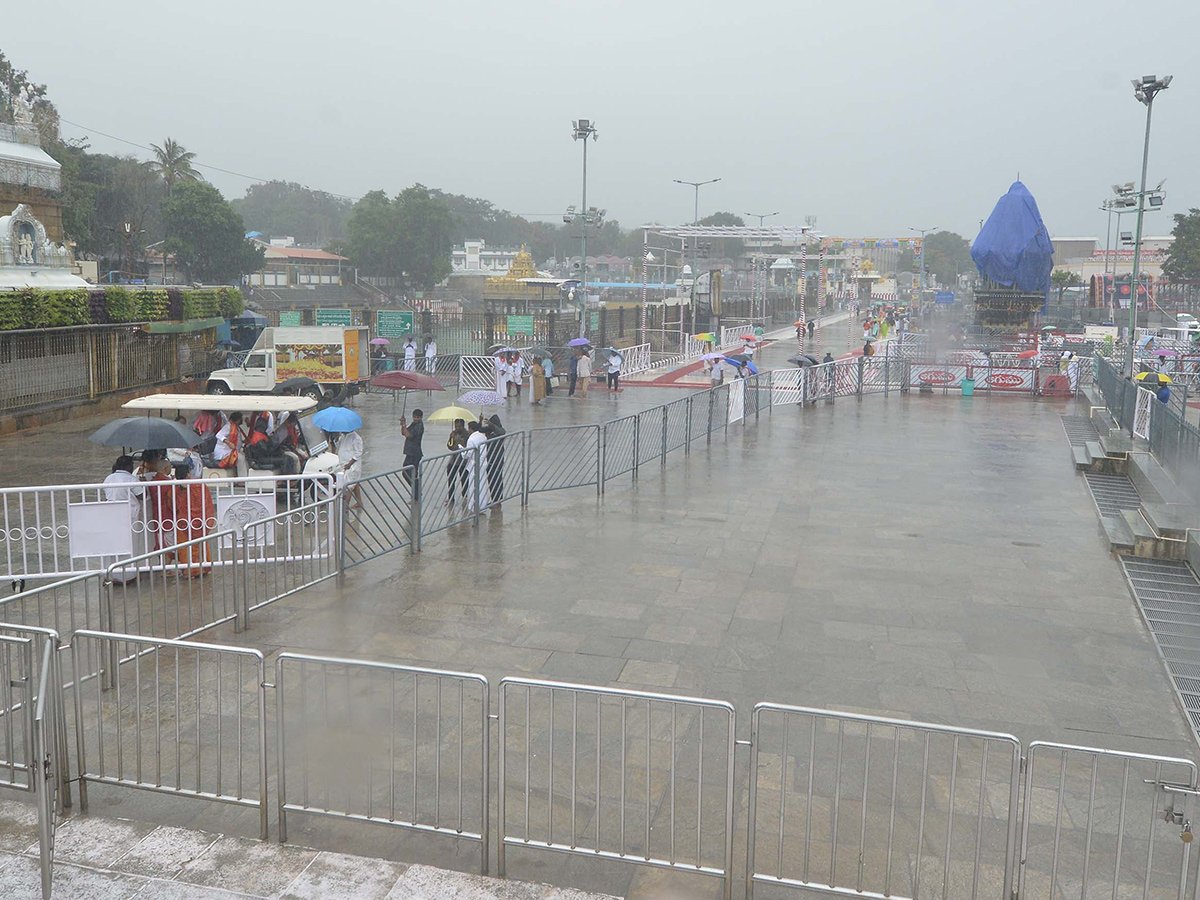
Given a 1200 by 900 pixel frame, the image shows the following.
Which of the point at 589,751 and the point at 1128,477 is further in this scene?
the point at 1128,477

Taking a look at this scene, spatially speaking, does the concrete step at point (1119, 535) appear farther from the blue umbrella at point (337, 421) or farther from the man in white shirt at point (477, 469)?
the blue umbrella at point (337, 421)

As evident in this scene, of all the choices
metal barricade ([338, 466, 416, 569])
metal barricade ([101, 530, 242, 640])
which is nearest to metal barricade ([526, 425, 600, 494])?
metal barricade ([338, 466, 416, 569])

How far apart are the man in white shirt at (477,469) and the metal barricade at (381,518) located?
47.9 inches

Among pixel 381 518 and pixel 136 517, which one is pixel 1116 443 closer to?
pixel 381 518

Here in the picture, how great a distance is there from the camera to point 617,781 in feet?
19.5

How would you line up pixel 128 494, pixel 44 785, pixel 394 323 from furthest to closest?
pixel 394 323 → pixel 128 494 → pixel 44 785

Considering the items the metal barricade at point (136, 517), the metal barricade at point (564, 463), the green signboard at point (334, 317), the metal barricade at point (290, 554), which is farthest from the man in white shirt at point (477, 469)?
the green signboard at point (334, 317)

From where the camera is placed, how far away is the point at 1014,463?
692 inches

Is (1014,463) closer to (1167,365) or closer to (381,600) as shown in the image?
(381,600)

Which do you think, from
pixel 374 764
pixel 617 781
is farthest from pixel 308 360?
pixel 617 781

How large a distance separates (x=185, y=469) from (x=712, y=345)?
29834 mm

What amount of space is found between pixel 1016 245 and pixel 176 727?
43513 mm

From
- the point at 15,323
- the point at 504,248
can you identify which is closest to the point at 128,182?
the point at 15,323

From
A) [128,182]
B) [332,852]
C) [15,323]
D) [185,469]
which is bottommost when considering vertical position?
[332,852]
